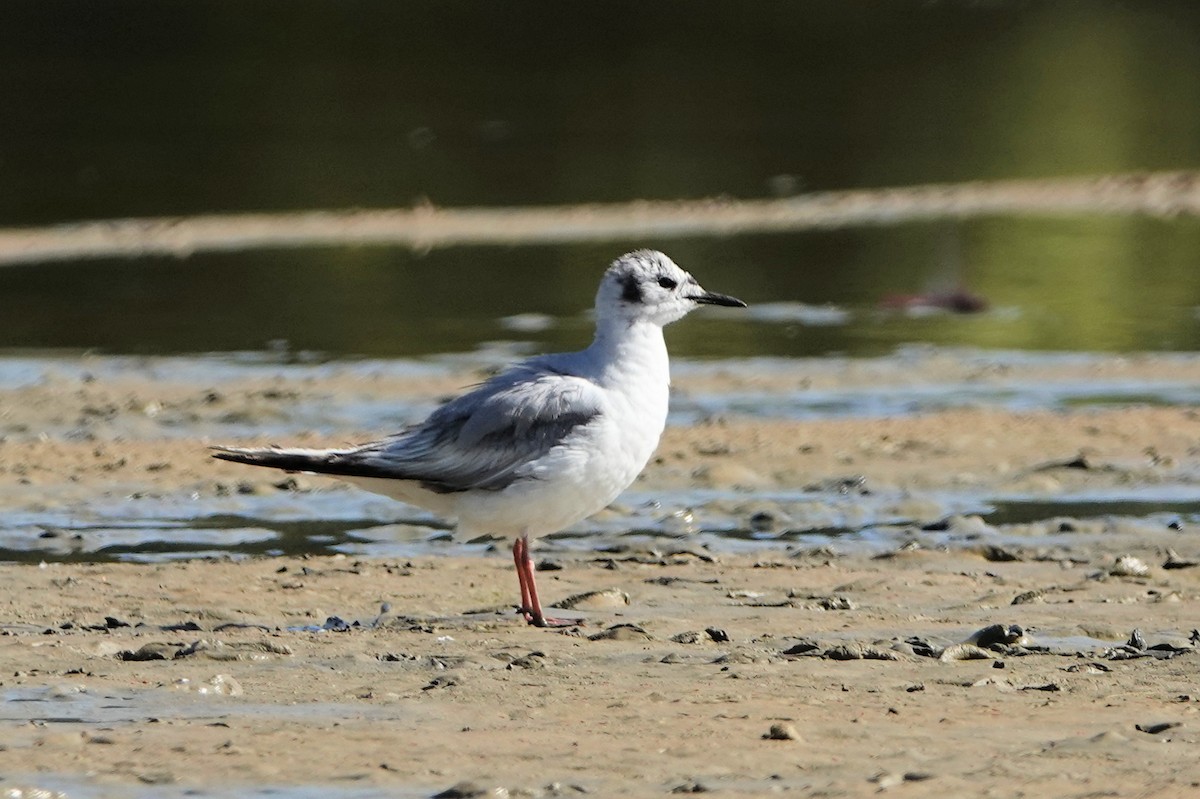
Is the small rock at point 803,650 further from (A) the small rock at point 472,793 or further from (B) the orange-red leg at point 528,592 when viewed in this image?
(A) the small rock at point 472,793

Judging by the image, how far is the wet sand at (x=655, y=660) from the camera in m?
5.06

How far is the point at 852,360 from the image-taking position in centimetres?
1291

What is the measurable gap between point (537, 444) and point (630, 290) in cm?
66

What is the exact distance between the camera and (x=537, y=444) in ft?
23.4

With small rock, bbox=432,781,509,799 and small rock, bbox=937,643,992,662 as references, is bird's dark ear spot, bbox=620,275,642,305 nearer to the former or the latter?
small rock, bbox=937,643,992,662

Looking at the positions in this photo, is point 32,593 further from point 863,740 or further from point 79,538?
point 863,740

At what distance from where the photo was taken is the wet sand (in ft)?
16.6

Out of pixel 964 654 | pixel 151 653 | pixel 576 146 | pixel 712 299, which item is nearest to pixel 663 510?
pixel 712 299

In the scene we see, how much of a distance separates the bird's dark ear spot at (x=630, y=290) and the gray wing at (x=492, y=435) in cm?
35

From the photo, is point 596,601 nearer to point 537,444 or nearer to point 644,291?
point 537,444

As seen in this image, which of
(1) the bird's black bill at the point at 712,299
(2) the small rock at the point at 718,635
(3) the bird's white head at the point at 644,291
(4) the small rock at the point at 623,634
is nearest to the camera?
(2) the small rock at the point at 718,635

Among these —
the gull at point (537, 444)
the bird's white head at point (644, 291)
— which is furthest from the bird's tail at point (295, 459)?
the bird's white head at point (644, 291)

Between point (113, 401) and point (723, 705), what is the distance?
6916mm

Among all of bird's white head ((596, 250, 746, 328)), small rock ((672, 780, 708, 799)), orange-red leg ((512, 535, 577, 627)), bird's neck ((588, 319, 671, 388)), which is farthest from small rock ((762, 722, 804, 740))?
bird's white head ((596, 250, 746, 328))
